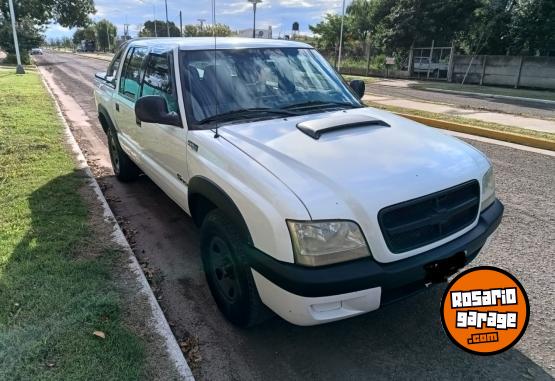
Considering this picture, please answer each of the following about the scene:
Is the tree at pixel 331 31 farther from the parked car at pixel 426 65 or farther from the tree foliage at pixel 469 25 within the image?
the parked car at pixel 426 65

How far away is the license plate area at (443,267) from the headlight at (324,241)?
1.52ft

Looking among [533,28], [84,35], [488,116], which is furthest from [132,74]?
[84,35]

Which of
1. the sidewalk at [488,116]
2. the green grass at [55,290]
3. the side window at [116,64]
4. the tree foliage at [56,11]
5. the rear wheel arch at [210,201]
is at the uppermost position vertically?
the tree foliage at [56,11]

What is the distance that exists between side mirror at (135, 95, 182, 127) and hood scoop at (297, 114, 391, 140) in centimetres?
100

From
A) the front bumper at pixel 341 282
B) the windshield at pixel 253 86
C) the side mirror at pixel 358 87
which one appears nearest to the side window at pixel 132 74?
the windshield at pixel 253 86

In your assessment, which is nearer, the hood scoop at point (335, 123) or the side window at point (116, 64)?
the hood scoop at point (335, 123)

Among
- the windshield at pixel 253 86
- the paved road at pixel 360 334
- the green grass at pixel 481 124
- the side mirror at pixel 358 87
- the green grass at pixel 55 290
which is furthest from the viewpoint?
the green grass at pixel 481 124

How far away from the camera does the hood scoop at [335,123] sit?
2900mm

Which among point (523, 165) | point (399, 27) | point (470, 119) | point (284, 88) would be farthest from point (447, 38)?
point (284, 88)

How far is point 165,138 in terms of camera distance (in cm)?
371

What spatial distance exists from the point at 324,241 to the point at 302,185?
12.6 inches

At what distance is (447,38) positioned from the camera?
2816cm

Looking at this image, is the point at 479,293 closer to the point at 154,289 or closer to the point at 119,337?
the point at 119,337

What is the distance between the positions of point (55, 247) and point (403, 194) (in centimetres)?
292
